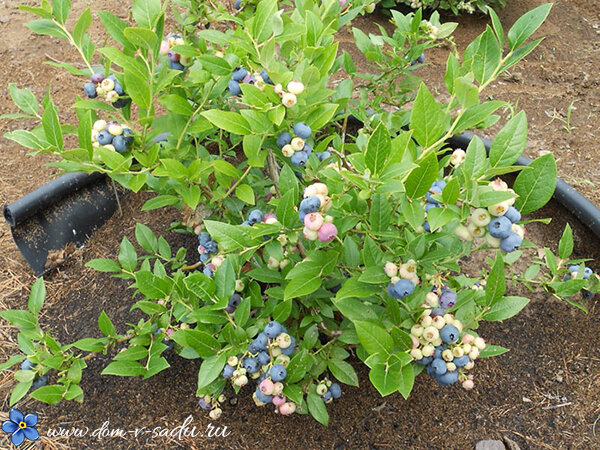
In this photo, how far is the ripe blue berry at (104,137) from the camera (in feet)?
4.56

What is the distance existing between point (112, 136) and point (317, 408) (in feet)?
3.27

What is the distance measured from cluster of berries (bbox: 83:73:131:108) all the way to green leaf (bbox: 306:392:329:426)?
104 cm

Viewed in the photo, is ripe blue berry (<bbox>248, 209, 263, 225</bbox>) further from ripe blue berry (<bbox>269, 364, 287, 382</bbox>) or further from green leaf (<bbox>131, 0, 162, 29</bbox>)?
green leaf (<bbox>131, 0, 162, 29</bbox>)

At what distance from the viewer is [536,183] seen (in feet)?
3.67

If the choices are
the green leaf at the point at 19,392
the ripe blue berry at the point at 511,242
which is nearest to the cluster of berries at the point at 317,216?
the ripe blue berry at the point at 511,242

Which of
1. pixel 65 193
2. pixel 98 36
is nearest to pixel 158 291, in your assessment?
pixel 65 193

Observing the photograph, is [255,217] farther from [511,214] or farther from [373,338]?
[511,214]

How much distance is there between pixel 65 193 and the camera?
2.49 m

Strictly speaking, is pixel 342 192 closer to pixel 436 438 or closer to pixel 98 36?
pixel 436 438

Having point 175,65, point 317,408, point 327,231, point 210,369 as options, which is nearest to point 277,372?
point 210,369

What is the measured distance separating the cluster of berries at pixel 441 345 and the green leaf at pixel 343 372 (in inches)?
12.5

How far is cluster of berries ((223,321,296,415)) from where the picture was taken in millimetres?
1389

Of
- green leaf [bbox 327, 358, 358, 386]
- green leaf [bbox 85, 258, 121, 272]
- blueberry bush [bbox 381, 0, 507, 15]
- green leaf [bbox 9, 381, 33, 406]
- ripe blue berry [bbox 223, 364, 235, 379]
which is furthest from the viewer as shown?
blueberry bush [bbox 381, 0, 507, 15]

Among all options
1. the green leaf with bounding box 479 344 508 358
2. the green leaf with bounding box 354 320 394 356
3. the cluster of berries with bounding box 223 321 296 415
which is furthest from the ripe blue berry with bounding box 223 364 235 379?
the green leaf with bounding box 479 344 508 358
